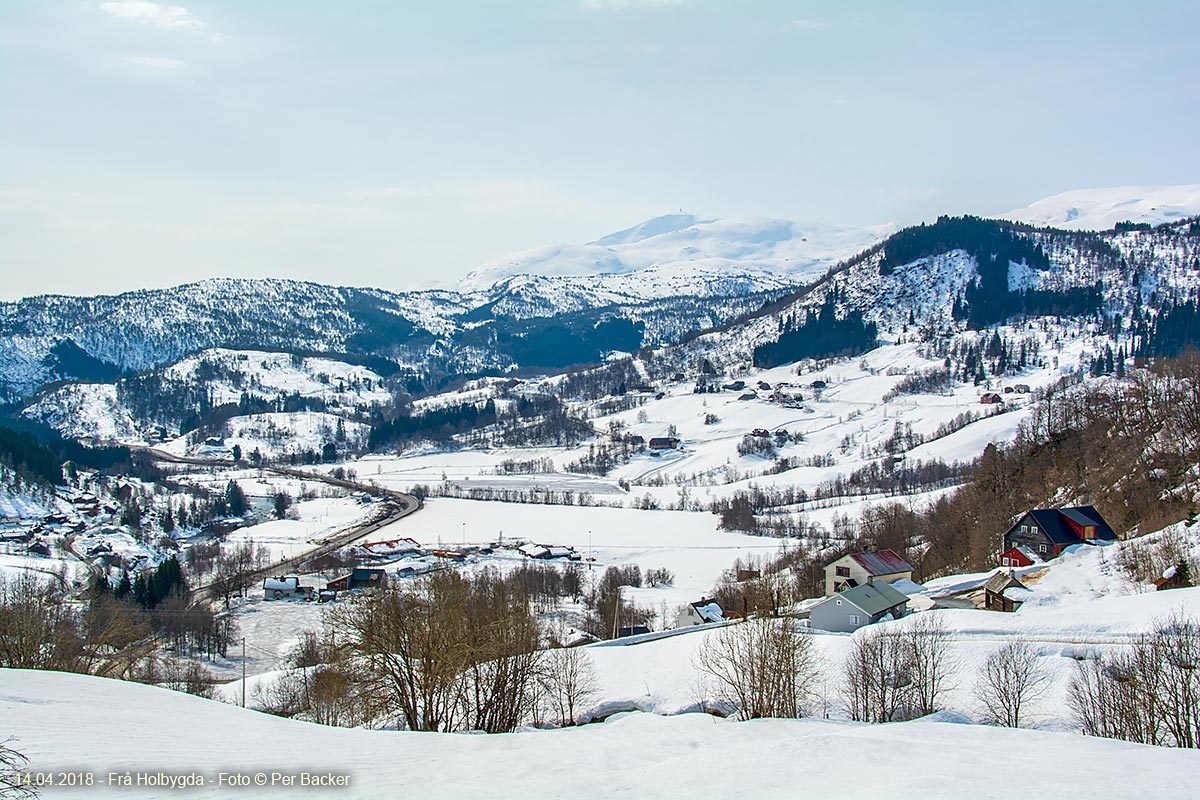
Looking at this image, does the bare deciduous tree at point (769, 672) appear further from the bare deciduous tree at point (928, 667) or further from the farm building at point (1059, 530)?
the farm building at point (1059, 530)

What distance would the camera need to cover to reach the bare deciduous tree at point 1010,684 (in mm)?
20562

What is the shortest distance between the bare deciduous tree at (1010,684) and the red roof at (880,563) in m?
25.4

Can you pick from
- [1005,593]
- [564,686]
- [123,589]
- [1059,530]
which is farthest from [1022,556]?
[123,589]

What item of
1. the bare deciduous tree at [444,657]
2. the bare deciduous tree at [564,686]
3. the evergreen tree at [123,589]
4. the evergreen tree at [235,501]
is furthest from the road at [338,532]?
the bare deciduous tree at [444,657]

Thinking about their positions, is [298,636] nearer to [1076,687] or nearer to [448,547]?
[448,547]

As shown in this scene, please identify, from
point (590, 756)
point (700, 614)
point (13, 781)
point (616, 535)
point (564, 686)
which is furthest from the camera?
point (616, 535)

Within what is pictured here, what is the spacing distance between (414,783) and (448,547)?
2750 inches

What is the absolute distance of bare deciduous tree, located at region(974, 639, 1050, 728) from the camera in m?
20.6

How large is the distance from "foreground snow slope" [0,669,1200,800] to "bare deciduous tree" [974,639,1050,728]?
10.4 ft

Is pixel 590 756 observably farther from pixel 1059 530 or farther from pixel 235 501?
pixel 235 501

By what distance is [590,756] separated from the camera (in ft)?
52.7

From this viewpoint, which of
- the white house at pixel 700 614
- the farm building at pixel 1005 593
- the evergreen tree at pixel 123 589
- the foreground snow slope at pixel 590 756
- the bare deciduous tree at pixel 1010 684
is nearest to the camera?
the foreground snow slope at pixel 590 756

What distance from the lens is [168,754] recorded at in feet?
45.7

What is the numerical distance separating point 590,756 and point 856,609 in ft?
79.8
